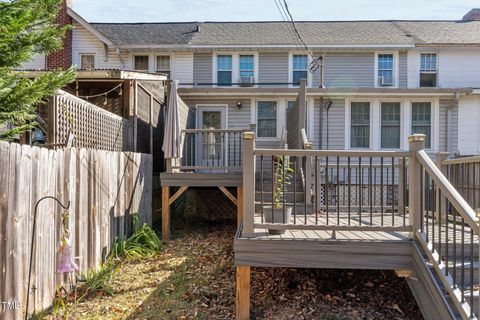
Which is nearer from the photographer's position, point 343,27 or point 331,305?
point 331,305

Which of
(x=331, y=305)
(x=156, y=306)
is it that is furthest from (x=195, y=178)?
(x=331, y=305)

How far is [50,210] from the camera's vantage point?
148 inches

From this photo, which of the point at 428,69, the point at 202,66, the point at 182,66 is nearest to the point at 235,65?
the point at 202,66

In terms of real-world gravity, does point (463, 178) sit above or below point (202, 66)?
below

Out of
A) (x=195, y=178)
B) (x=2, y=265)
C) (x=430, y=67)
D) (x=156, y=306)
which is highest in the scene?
(x=430, y=67)

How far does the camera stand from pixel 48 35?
4.99 metres

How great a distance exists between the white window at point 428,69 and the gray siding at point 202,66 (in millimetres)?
7533

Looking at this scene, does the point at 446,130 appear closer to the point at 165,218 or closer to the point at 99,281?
the point at 165,218

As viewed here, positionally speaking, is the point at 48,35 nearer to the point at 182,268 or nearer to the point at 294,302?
the point at 182,268

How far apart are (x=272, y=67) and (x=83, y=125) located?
8766mm

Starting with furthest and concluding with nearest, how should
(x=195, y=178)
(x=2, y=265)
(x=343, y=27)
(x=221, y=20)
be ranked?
(x=221, y=20) < (x=343, y=27) < (x=195, y=178) < (x=2, y=265)

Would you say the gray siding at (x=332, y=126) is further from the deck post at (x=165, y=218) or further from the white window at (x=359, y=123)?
the deck post at (x=165, y=218)

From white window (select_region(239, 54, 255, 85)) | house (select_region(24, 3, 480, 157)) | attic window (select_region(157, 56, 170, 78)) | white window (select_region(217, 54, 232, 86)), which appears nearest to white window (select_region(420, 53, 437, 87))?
house (select_region(24, 3, 480, 157))

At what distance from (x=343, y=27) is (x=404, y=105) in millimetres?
4807
